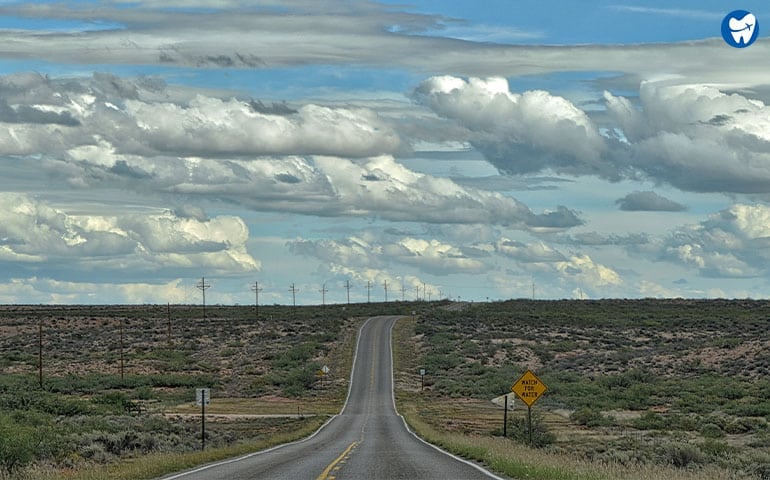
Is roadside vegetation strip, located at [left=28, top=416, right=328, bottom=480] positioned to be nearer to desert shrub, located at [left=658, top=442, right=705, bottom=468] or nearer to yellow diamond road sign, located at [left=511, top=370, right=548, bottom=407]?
yellow diamond road sign, located at [left=511, top=370, right=548, bottom=407]

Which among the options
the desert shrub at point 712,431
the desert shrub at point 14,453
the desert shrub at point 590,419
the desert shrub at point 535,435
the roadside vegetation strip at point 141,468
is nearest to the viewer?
the roadside vegetation strip at point 141,468

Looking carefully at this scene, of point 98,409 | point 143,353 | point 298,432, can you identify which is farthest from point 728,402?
point 143,353

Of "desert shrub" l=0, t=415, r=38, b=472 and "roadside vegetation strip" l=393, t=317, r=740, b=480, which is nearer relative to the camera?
"roadside vegetation strip" l=393, t=317, r=740, b=480

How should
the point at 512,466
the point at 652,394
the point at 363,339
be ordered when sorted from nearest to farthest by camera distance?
the point at 512,466
the point at 652,394
the point at 363,339

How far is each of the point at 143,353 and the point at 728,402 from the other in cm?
7033

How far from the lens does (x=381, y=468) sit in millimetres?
28141

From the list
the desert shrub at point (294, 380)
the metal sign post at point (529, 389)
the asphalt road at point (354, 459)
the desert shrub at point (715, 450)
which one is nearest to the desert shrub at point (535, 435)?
the metal sign post at point (529, 389)

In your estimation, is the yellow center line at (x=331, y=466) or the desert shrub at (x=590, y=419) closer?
the yellow center line at (x=331, y=466)

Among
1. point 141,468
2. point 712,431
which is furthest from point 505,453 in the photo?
point 712,431

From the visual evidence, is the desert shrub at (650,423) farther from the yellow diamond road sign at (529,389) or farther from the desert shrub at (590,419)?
the yellow diamond road sign at (529,389)

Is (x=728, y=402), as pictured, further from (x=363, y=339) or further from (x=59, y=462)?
(x=363, y=339)

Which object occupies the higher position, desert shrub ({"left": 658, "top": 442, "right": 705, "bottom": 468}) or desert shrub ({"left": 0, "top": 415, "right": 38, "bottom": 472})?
desert shrub ({"left": 0, "top": 415, "right": 38, "bottom": 472})

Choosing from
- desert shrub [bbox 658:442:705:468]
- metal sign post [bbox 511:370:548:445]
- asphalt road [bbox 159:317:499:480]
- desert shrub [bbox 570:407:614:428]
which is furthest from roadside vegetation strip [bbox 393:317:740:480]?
desert shrub [bbox 570:407:614:428]

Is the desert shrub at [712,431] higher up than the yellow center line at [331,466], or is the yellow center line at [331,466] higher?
the yellow center line at [331,466]
